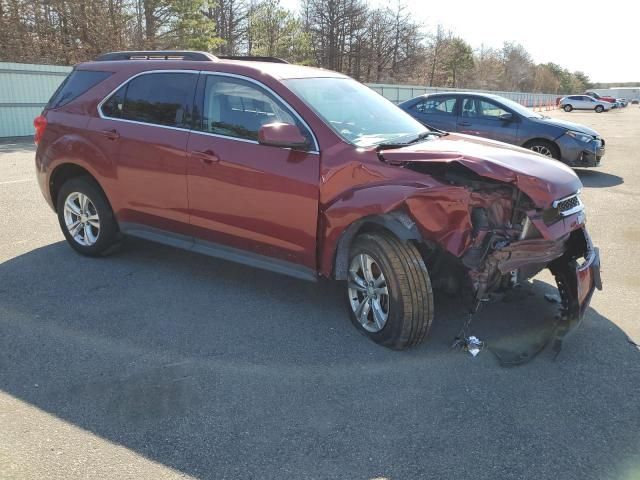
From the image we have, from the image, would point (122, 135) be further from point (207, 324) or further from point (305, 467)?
point (305, 467)

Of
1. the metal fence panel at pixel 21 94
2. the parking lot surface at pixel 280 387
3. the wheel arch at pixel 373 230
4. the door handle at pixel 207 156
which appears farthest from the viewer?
the metal fence panel at pixel 21 94

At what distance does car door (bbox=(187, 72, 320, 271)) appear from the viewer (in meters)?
3.93

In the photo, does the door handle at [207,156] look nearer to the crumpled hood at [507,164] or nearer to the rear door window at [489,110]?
the crumpled hood at [507,164]

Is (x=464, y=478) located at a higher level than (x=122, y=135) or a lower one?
lower

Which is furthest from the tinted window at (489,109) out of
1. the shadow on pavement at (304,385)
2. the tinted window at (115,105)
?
the tinted window at (115,105)

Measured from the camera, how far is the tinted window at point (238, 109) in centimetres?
414

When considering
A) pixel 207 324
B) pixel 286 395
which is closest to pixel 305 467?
pixel 286 395

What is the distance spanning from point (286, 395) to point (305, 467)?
24.9 inches

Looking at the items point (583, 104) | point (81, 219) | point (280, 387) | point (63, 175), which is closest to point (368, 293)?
point (280, 387)

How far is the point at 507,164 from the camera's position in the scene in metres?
3.43

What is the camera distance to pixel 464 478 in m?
2.50

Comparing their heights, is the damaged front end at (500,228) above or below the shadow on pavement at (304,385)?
above

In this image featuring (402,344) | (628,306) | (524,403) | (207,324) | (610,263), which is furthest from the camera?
(610,263)

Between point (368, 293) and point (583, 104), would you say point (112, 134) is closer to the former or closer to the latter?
point (368, 293)
